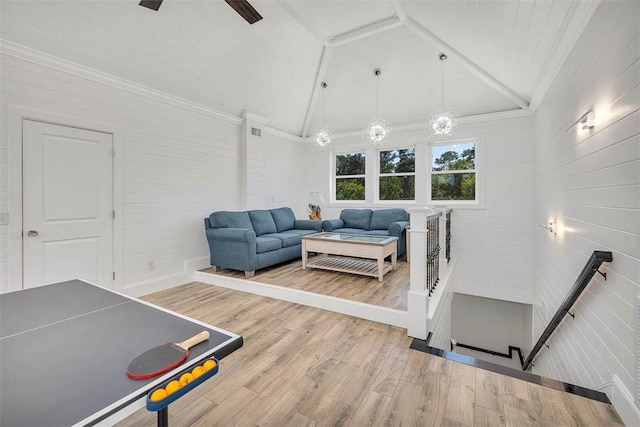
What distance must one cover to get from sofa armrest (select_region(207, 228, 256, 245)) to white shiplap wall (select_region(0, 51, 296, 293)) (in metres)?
0.43

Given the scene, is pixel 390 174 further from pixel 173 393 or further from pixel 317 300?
pixel 173 393

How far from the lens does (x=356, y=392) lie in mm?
1925

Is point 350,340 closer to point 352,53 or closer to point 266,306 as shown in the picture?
point 266,306

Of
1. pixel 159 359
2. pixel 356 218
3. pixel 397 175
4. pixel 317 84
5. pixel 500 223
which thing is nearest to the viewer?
pixel 159 359

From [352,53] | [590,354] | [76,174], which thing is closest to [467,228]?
[590,354]

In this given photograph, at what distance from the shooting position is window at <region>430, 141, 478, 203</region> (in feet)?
17.5

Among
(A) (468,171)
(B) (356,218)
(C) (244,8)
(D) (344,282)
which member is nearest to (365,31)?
(C) (244,8)

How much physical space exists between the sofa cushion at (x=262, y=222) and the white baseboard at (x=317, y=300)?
1.09 metres

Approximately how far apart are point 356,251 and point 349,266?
0.66 meters

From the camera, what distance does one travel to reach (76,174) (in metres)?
3.23

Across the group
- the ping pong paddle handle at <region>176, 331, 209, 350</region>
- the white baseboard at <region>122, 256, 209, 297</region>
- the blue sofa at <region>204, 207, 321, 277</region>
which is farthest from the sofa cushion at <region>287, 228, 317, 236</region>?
the ping pong paddle handle at <region>176, 331, 209, 350</region>

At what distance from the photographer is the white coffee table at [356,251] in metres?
3.86

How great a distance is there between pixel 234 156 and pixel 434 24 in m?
3.63

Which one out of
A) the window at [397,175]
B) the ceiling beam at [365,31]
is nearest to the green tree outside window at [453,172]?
the window at [397,175]
